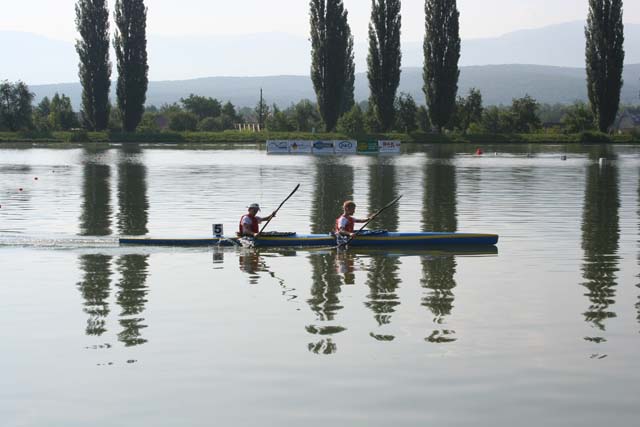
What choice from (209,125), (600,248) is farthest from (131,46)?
(600,248)

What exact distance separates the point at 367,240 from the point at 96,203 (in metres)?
17.8

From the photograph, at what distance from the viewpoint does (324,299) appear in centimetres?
1833

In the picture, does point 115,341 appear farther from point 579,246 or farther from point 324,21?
point 324,21

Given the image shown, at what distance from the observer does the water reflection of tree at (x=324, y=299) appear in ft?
47.8

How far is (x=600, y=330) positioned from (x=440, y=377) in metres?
4.08

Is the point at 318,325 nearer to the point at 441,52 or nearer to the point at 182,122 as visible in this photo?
the point at 441,52

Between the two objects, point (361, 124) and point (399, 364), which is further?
point (361, 124)

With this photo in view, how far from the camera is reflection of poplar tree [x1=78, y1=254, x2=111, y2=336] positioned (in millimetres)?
16078

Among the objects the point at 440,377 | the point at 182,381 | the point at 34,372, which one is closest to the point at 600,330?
the point at 440,377

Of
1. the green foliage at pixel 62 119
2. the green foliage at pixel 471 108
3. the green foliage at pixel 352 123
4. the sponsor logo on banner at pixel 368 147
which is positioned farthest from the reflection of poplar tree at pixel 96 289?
the green foliage at pixel 62 119

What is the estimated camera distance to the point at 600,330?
610 inches

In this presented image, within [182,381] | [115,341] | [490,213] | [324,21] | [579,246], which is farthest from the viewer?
[324,21]

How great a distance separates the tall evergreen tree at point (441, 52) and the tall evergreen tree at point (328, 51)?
9127 mm

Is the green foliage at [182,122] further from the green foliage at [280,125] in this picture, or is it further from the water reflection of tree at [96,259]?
the water reflection of tree at [96,259]
